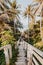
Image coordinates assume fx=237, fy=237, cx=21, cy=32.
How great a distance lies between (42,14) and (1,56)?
20257 millimetres

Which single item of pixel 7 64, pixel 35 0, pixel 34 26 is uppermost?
pixel 35 0

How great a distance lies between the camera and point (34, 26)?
35156 mm

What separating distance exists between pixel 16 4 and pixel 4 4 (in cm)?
1492

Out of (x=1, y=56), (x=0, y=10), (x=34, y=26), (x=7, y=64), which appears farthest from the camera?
(x=34, y=26)

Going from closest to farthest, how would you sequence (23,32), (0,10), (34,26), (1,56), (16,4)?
(1,56)
(0,10)
(34,26)
(16,4)
(23,32)

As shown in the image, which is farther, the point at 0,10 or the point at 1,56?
the point at 0,10

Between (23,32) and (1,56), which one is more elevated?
(23,32)

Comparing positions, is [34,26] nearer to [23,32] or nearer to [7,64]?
[23,32]

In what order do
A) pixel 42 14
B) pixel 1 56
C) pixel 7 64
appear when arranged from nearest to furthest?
1. pixel 7 64
2. pixel 1 56
3. pixel 42 14

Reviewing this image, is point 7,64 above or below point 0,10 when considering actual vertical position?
below

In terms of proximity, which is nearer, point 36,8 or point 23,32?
point 36,8

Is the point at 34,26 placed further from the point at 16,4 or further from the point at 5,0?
the point at 5,0

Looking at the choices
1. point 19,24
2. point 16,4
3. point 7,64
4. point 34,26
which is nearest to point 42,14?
point 34,26

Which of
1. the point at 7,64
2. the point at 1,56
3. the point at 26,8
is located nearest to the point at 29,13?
the point at 26,8
